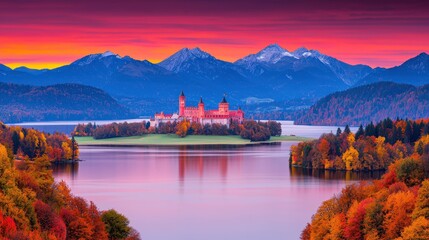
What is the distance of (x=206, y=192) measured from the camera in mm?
74375

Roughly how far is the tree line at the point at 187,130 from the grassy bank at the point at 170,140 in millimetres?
1735

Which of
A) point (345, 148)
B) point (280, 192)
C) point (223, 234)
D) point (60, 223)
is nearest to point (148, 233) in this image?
point (223, 234)

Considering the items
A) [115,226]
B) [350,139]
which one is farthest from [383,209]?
[350,139]

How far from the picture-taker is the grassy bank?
165375 mm

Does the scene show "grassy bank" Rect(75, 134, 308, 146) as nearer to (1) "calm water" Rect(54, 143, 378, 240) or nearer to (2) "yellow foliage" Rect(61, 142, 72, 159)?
(1) "calm water" Rect(54, 143, 378, 240)

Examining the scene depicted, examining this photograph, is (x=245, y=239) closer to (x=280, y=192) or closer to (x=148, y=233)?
(x=148, y=233)

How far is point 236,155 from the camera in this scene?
12331cm

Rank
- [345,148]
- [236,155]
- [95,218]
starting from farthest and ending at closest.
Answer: [236,155] → [345,148] → [95,218]

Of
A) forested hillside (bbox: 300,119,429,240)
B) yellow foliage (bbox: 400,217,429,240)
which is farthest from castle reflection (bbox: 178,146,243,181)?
yellow foliage (bbox: 400,217,429,240)

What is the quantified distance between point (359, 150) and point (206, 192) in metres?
28.4

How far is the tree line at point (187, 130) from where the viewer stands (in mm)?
177750

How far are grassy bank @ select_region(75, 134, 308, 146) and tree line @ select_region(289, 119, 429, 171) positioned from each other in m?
59.4

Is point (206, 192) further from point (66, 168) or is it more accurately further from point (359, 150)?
point (359, 150)

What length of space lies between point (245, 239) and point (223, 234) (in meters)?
2.05
